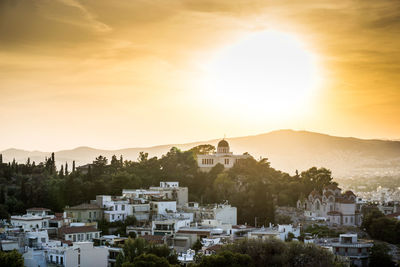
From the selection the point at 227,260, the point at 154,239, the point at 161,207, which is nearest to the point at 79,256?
the point at 154,239

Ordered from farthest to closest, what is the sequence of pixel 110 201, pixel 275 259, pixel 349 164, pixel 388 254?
pixel 349 164, pixel 110 201, pixel 388 254, pixel 275 259

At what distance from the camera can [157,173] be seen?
59969mm

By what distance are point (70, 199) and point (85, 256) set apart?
Result: 13547 mm

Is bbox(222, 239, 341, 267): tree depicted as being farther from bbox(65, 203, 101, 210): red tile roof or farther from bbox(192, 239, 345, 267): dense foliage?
bbox(65, 203, 101, 210): red tile roof

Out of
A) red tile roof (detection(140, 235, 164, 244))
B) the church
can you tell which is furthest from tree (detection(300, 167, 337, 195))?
red tile roof (detection(140, 235, 164, 244))

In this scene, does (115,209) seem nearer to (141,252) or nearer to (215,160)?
(141,252)

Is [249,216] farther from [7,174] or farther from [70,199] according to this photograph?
[7,174]

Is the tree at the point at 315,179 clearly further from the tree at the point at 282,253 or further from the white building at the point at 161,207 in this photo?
the tree at the point at 282,253

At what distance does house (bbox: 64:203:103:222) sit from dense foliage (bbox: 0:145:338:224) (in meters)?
3.36

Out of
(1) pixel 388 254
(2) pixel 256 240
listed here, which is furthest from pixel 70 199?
(1) pixel 388 254

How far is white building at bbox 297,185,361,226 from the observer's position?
5281cm

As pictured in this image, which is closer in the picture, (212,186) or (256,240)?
(256,240)

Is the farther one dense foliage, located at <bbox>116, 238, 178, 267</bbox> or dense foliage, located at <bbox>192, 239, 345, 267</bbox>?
dense foliage, located at <bbox>116, 238, 178, 267</bbox>

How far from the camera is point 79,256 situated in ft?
131
